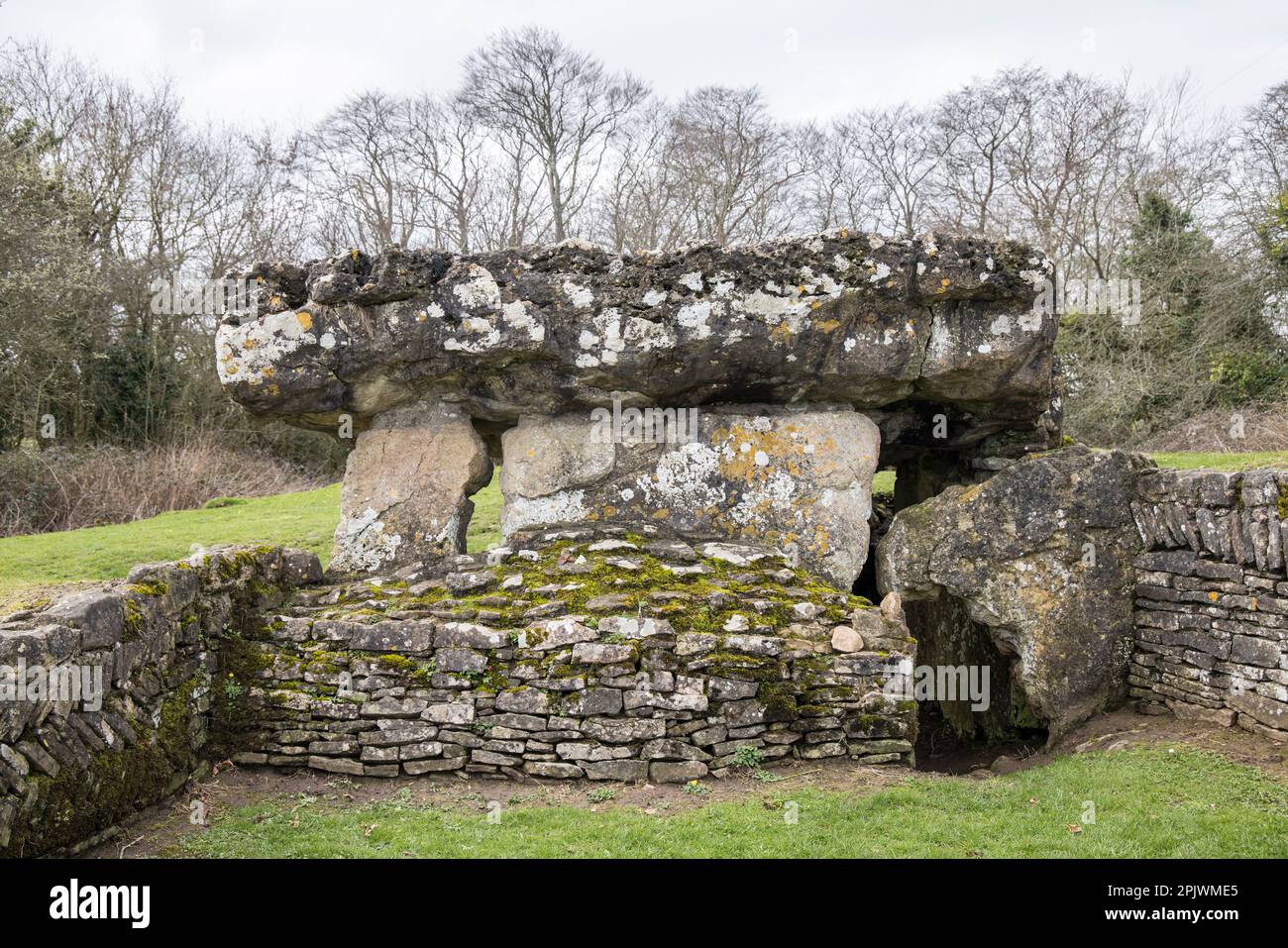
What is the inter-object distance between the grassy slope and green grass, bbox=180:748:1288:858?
523 cm

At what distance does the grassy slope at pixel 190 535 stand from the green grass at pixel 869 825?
523cm

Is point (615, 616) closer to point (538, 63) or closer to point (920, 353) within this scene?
point (920, 353)

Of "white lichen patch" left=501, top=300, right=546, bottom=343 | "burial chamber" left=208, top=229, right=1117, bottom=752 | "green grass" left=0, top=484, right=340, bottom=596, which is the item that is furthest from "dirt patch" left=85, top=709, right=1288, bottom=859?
"green grass" left=0, top=484, right=340, bottom=596

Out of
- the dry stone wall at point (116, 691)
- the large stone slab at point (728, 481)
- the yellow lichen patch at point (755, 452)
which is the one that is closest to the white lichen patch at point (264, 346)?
the dry stone wall at point (116, 691)

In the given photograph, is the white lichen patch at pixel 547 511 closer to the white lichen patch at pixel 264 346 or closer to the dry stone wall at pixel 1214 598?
the white lichen patch at pixel 264 346

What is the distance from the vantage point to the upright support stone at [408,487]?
769 centimetres

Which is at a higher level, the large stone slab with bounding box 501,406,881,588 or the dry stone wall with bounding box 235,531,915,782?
the large stone slab with bounding box 501,406,881,588

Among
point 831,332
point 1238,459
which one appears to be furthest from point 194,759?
point 1238,459

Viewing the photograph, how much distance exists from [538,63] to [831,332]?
2013 centimetres

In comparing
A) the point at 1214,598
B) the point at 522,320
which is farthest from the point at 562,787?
the point at 1214,598

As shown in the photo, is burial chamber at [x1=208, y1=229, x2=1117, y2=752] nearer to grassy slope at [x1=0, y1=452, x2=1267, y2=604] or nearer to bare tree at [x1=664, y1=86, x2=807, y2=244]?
grassy slope at [x1=0, y1=452, x2=1267, y2=604]

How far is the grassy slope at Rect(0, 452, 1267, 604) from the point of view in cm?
1073

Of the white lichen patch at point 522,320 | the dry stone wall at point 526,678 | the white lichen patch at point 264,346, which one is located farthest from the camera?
the white lichen patch at point 264,346

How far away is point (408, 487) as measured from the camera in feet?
25.5
